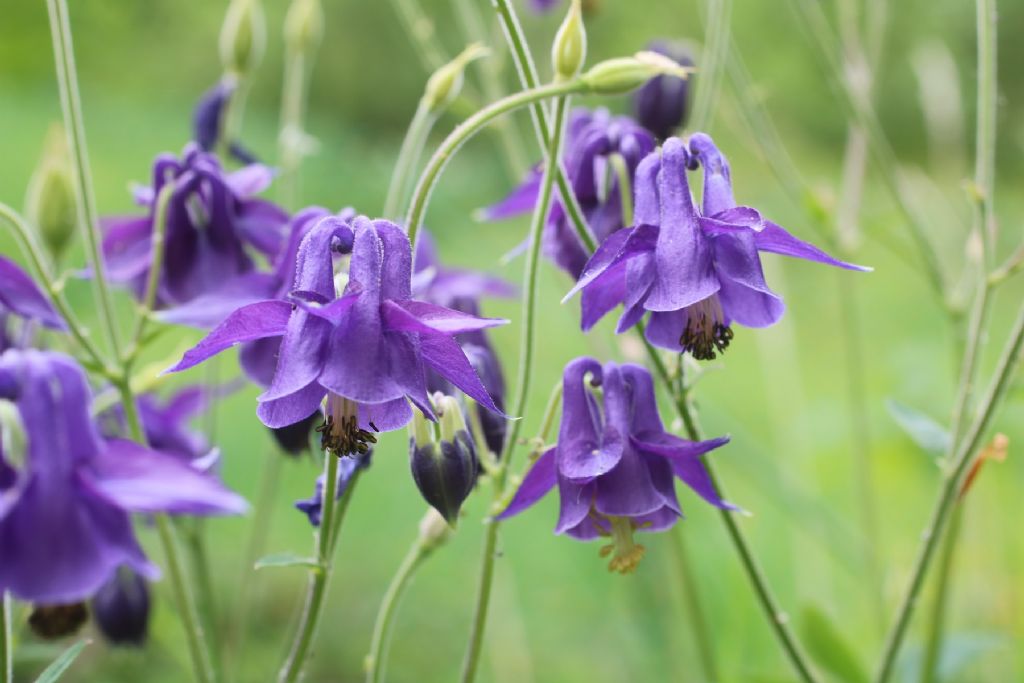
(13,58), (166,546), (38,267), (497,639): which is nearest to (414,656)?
(497,639)

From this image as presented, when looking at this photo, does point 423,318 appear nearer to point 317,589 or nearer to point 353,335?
point 353,335

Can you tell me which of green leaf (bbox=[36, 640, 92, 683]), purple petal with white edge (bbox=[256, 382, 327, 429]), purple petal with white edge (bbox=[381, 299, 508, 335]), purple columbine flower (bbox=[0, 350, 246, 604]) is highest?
purple petal with white edge (bbox=[381, 299, 508, 335])

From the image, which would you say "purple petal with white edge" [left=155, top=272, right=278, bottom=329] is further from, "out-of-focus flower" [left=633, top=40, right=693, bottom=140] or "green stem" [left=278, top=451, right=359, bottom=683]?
"out-of-focus flower" [left=633, top=40, right=693, bottom=140]

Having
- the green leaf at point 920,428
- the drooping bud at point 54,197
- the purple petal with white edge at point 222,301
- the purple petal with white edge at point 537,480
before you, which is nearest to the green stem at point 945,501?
the green leaf at point 920,428

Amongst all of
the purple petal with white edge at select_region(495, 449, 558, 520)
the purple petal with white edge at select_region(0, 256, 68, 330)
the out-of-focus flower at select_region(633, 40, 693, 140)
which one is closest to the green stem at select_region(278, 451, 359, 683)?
the purple petal with white edge at select_region(495, 449, 558, 520)

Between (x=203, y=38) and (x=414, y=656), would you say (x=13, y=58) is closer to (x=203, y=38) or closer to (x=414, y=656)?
(x=203, y=38)

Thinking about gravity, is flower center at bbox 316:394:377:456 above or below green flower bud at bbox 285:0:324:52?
below

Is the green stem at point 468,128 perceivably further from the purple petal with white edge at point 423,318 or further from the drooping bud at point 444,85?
the drooping bud at point 444,85
